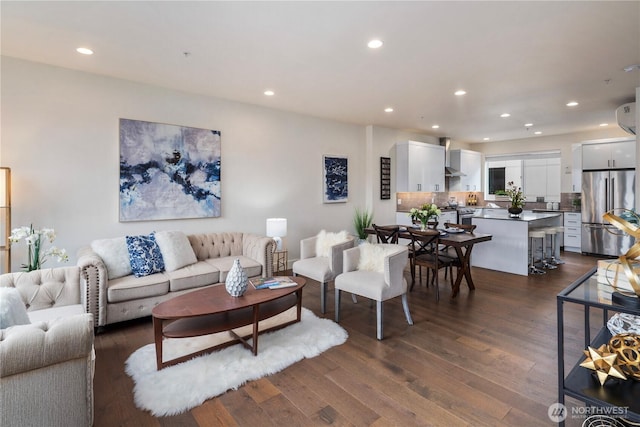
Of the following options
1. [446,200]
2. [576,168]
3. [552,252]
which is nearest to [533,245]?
[552,252]

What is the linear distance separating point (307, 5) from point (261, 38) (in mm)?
675

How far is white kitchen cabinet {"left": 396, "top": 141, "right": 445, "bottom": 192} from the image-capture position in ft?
23.2

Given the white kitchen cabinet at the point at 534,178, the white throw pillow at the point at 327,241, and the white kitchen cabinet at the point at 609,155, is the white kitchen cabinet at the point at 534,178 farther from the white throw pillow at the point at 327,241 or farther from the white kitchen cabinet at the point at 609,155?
the white throw pillow at the point at 327,241

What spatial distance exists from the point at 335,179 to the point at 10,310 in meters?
5.06

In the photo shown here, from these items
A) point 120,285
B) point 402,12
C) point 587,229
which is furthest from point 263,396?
point 587,229

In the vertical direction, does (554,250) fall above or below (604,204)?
below

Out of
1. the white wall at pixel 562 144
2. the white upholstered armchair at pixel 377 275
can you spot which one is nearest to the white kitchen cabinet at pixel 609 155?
the white wall at pixel 562 144

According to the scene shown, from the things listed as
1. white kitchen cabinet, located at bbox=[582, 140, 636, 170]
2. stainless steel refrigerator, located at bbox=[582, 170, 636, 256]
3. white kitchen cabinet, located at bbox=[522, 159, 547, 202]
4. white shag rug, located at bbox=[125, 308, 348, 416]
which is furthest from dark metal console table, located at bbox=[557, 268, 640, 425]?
white kitchen cabinet, located at bbox=[522, 159, 547, 202]

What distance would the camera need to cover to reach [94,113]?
3742 millimetres

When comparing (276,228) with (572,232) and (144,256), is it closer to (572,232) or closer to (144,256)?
(144,256)

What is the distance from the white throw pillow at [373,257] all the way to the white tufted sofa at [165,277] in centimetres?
129

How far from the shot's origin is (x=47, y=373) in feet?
4.98

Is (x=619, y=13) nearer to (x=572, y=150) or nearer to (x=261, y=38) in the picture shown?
(x=261, y=38)

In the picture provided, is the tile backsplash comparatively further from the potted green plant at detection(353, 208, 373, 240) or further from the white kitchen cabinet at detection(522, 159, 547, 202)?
the potted green plant at detection(353, 208, 373, 240)
